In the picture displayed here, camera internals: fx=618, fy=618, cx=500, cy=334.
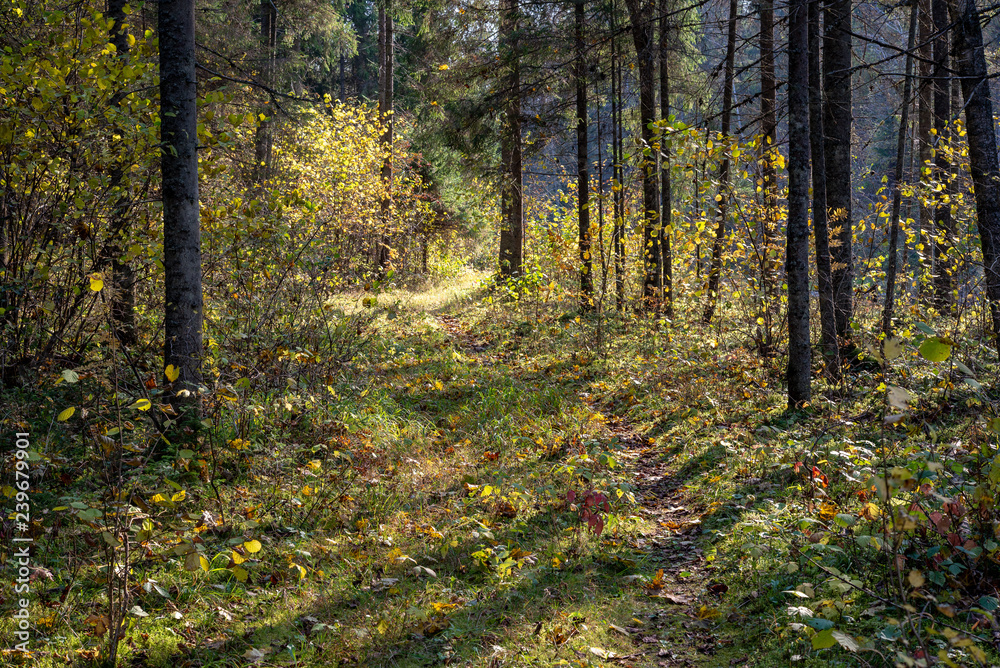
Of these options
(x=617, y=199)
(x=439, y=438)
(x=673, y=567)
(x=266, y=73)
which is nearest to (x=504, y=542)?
(x=673, y=567)

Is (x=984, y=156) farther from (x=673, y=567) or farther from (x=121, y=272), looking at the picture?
(x=121, y=272)

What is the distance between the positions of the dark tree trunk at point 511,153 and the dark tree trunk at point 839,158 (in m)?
5.56

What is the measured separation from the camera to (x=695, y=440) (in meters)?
6.84

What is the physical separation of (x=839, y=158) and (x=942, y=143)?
8.53ft

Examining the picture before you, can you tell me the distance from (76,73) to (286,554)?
5.26 m

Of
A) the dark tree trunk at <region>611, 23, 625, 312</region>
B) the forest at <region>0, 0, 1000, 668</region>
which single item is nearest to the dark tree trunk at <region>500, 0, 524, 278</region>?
the dark tree trunk at <region>611, 23, 625, 312</region>

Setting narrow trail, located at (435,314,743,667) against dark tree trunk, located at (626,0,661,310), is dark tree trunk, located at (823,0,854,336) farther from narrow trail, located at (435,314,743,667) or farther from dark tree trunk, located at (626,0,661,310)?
narrow trail, located at (435,314,743,667)

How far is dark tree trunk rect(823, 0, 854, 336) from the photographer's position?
28.4ft

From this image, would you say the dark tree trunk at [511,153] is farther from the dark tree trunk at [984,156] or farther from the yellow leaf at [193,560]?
the yellow leaf at [193,560]

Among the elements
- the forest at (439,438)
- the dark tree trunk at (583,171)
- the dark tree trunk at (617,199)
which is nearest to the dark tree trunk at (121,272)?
the forest at (439,438)

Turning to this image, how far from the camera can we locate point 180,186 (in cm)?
523

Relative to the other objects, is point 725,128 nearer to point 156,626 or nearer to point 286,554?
point 286,554

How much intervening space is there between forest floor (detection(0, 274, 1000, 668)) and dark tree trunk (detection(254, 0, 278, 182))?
10867mm

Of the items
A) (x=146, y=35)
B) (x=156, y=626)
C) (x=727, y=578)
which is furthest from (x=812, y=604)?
(x=146, y=35)
